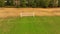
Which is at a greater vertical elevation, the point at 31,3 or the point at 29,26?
the point at 31,3

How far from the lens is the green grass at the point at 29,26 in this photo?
7.37 meters

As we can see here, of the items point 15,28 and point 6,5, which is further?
point 6,5

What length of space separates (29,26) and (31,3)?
18.3 feet

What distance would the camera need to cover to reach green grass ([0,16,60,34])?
24.2ft

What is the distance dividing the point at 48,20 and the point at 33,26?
1.42m

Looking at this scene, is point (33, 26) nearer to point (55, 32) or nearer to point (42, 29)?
point (42, 29)

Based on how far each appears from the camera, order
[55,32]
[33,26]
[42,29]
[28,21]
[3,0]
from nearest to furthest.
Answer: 1. [55,32]
2. [42,29]
3. [33,26]
4. [28,21]
5. [3,0]

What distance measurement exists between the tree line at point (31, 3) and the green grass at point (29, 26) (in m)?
3.94

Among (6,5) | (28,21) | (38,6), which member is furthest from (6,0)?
(28,21)

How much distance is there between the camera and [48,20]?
9.32 meters

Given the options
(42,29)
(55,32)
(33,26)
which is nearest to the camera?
(55,32)

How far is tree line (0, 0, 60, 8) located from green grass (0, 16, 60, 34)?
12.9 feet

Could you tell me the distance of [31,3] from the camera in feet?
44.5

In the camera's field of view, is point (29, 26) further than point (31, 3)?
No
